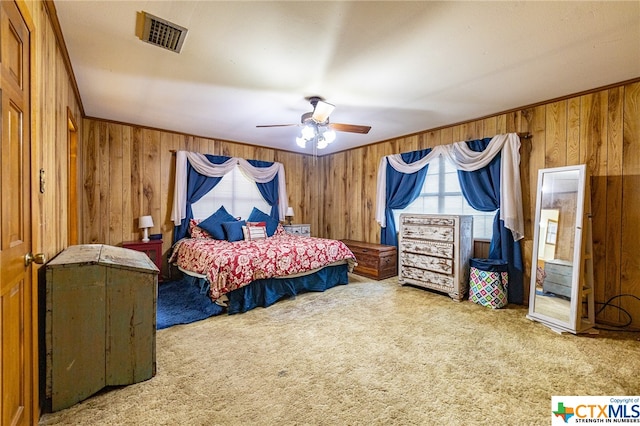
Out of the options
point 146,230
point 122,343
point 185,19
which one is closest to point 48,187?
point 122,343

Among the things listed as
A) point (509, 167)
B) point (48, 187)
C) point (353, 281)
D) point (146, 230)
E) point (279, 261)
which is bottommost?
point (353, 281)

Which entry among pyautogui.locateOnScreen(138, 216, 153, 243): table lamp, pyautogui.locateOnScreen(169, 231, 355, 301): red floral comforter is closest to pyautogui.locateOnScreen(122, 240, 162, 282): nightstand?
pyautogui.locateOnScreen(138, 216, 153, 243): table lamp

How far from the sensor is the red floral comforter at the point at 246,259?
10.2 feet

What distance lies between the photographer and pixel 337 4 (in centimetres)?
169

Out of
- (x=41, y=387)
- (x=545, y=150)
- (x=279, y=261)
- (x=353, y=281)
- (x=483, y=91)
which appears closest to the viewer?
(x=41, y=387)

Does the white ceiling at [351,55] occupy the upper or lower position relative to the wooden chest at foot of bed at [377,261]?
upper

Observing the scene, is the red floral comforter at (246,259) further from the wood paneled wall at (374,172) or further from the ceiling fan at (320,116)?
→ the ceiling fan at (320,116)

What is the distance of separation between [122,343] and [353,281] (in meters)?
3.22

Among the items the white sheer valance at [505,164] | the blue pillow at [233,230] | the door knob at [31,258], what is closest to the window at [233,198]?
the blue pillow at [233,230]

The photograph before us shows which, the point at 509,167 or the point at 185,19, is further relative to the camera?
the point at 509,167

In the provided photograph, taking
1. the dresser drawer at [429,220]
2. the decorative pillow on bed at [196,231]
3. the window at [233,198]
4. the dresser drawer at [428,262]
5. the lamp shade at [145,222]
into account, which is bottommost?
the dresser drawer at [428,262]

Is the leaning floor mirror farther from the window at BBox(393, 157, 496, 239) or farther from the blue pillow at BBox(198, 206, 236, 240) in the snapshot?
the blue pillow at BBox(198, 206, 236, 240)

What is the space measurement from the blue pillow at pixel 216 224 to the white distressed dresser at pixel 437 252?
2830 millimetres

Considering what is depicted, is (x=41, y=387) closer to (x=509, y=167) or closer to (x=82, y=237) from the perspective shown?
(x=82, y=237)
